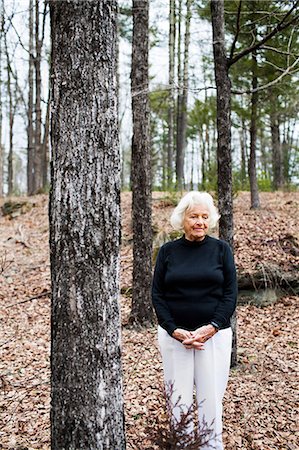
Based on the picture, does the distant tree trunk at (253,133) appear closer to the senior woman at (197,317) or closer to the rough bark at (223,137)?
the rough bark at (223,137)

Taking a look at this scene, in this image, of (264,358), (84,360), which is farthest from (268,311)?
(84,360)

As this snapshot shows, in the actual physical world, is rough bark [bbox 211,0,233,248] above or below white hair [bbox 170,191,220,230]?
above

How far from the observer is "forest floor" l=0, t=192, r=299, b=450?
3.66 metres

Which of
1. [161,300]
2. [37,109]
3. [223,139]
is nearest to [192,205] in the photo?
[161,300]

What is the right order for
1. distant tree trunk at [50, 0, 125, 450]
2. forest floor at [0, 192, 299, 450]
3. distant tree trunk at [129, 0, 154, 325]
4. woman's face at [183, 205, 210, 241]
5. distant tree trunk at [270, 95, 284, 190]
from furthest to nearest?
distant tree trunk at [270, 95, 284, 190] < distant tree trunk at [129, 0, 154, 325] < forest floor at [0, 192, 299, 450] < woman's face at [183, 205, 210, 241] < distant tree trunk at [50, 0, 125, 450]

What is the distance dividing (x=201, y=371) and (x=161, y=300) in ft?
1.81

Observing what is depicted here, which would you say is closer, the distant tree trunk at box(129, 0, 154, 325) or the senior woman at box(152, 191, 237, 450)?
the senior woman at box(152, 191, 237, 450)

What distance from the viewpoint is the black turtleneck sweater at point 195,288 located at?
2.81 metres

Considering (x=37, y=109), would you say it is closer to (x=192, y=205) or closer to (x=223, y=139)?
(x=223, y=139)

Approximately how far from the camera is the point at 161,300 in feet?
9.40

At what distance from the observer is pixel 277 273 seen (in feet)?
23.0

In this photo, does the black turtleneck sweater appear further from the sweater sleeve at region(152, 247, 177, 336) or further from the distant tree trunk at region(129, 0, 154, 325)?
the distant tree trunk at region(129, 0, 154, 325)

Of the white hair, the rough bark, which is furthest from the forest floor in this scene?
the rough bark

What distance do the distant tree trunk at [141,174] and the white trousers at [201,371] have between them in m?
2.97
